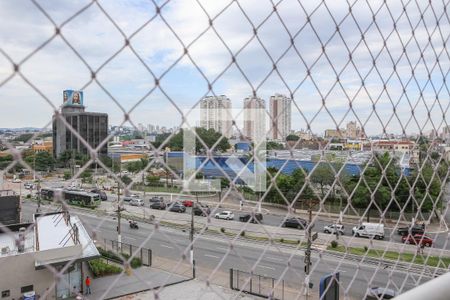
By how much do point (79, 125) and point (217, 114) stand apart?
234 mm

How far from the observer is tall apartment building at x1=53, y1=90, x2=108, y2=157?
0.44 meters

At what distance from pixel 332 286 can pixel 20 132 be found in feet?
1.95

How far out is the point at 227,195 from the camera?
59cm

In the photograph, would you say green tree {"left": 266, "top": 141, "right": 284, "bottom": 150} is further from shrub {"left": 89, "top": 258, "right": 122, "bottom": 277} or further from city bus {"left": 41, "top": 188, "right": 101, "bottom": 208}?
shrub {"left": 89, "top": 258, "right": 122, "bottom": 277}

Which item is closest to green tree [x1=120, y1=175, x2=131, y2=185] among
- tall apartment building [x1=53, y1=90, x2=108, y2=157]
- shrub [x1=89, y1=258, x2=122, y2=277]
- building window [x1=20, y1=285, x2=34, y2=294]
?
tall apartment building [x1=53, y1=90, x2=108, y2=157]

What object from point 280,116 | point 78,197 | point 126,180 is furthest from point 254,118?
point 78,197

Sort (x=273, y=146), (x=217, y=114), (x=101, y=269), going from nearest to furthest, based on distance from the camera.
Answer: (x=217, y=114)
(x=273, y=146)
(x=101, y=269)

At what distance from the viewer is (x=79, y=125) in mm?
459

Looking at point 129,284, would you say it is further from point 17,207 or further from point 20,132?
point 20,132

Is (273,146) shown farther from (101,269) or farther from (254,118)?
(101,269)

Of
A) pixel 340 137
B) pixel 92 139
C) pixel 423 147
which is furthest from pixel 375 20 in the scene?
pixel 92 139

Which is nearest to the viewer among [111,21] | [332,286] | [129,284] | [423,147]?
[111,21]

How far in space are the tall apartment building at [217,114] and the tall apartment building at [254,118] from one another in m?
0.04

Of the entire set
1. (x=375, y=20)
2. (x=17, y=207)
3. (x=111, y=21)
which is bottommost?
(x=17, y=207)
